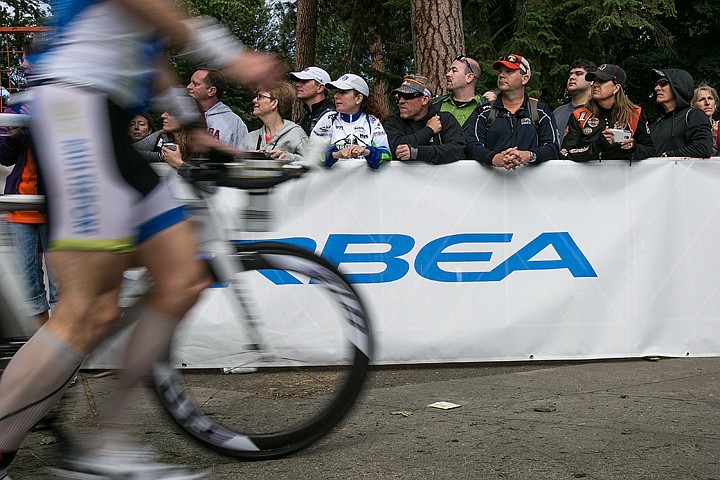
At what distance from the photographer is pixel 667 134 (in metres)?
7.86

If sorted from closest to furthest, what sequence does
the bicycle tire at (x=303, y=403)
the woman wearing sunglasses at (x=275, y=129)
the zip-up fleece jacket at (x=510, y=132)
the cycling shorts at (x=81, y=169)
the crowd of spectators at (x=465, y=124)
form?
the cycling shorts at (x=81, y=169) → the bicycle tire at (x=303, y=403) → the crowd of spectators at (x=465, y=124) → the zip-up fleece jacket at (x=510, y=132) → the woman wearing sunglasses at (x=275, y=129)

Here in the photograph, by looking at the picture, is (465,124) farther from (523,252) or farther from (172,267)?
(172,267)

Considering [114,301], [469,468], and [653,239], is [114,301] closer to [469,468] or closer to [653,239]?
[469,468]

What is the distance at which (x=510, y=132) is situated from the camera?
23.8 ft

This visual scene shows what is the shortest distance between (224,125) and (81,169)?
4908mm

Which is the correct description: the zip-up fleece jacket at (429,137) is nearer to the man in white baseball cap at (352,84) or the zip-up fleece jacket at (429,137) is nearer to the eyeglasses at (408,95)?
the eyeglasses at (408,95)

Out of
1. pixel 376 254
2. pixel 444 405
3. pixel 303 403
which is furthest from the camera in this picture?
pixel 376 254

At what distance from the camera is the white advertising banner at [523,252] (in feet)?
22.0

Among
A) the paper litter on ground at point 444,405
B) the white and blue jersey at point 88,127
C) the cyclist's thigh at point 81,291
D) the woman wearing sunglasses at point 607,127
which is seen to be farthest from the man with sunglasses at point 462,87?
the cyclist's thigh at point 81,291

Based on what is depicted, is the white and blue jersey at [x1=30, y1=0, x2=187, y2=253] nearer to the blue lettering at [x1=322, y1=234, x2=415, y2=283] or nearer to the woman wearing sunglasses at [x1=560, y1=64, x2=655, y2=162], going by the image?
the blue lettering at [x1=322, y1=234, x2=415, y2=283]

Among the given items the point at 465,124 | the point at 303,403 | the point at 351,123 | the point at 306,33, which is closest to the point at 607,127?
the point at 465,124

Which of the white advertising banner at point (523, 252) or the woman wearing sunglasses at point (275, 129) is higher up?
the woman wearing sunglasses at point (275, 129)

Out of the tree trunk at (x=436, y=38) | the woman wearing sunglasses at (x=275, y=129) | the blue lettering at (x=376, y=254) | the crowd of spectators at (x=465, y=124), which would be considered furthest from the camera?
the tree trunk at (x=436, y=38)

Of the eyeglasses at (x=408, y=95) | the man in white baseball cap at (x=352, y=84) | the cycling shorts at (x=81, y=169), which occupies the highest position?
the cycling shorts at (x=81, y=169)
